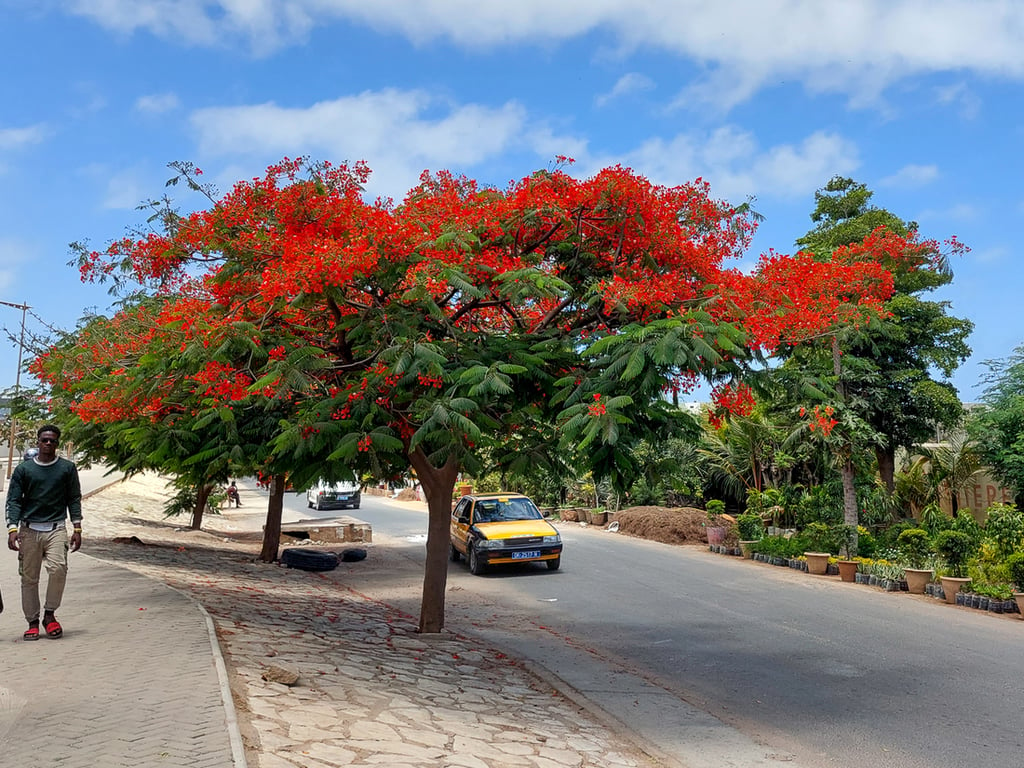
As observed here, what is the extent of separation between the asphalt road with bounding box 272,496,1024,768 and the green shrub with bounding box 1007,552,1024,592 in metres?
0.93

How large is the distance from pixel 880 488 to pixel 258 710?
19015 mm

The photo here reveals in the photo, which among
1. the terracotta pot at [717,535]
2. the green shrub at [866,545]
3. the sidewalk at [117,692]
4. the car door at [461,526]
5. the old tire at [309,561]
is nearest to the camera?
the sidewalk at [117,692]

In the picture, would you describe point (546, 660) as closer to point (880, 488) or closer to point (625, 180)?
point (625, 180)

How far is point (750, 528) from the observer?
21250 millimetres

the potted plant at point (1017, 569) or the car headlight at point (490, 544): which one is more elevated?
the potted plant at point (1017, 569)

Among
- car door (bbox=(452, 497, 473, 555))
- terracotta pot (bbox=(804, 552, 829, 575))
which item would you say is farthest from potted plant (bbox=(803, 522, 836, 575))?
car door (bbox=(452, 497, 473, 555))

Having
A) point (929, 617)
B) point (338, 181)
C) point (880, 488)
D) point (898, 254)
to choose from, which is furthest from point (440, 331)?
point (880, 488)

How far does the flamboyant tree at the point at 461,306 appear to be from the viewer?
713 cm

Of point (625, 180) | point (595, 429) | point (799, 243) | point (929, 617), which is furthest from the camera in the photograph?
point (799, 243)

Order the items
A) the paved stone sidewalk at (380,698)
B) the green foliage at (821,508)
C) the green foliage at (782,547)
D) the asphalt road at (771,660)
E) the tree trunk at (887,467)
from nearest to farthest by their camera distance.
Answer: the paved stone sidewalk at (380,698)
the asphalt road at (771,660)
the green foliage at (782,547)
the green foliage at (821,508)
the tree trunk at (887,467)

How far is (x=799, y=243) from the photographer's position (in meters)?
22.2

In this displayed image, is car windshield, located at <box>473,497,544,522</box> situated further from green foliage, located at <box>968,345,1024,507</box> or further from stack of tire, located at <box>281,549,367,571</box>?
green foliage, located at <box>968,345,1024,507</box>

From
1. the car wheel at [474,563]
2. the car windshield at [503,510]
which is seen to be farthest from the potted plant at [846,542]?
the car wheel at [474,563]

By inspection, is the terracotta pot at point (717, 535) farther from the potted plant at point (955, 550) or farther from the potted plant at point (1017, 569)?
the potted plant at point (1017, 569)
